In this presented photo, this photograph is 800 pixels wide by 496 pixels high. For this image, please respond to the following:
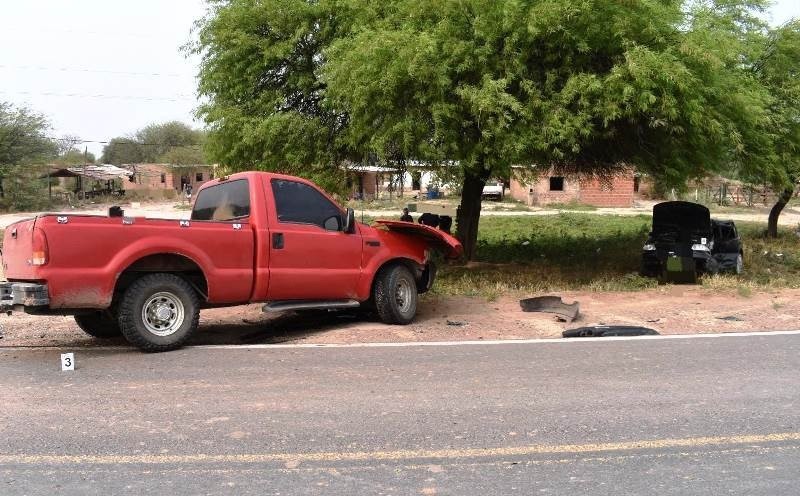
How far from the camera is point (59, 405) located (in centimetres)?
572

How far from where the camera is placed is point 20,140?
49438 millimetres

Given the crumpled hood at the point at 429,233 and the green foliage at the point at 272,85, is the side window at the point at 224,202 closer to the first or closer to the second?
the crumpled hood at the point at 429,233

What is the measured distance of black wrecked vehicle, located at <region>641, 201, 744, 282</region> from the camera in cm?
1509

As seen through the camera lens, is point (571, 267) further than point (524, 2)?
Yes

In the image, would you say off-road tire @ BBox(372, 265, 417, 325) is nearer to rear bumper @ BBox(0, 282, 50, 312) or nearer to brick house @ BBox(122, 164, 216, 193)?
rear bumper @ BBox(0, 282, 50, 312)

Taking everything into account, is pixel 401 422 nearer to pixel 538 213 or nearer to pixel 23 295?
pixel 23 295

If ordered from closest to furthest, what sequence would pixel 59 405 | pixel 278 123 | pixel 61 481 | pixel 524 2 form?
pixel 61 481 → pixel 59 405 → pixel 524 2 → pixel 278 123

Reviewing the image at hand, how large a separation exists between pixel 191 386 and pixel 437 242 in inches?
194

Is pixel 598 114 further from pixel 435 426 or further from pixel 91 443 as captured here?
pixel 91 443

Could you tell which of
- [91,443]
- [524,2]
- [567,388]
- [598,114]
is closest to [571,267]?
[598,114]

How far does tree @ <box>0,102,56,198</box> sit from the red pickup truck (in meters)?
44.6

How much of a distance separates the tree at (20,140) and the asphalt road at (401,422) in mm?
46404

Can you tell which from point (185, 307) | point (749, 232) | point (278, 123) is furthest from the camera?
point (749, 232)

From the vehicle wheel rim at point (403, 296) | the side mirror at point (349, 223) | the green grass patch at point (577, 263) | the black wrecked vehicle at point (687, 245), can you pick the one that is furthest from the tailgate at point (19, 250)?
the black wrecked vehicle at point (687, 245)
